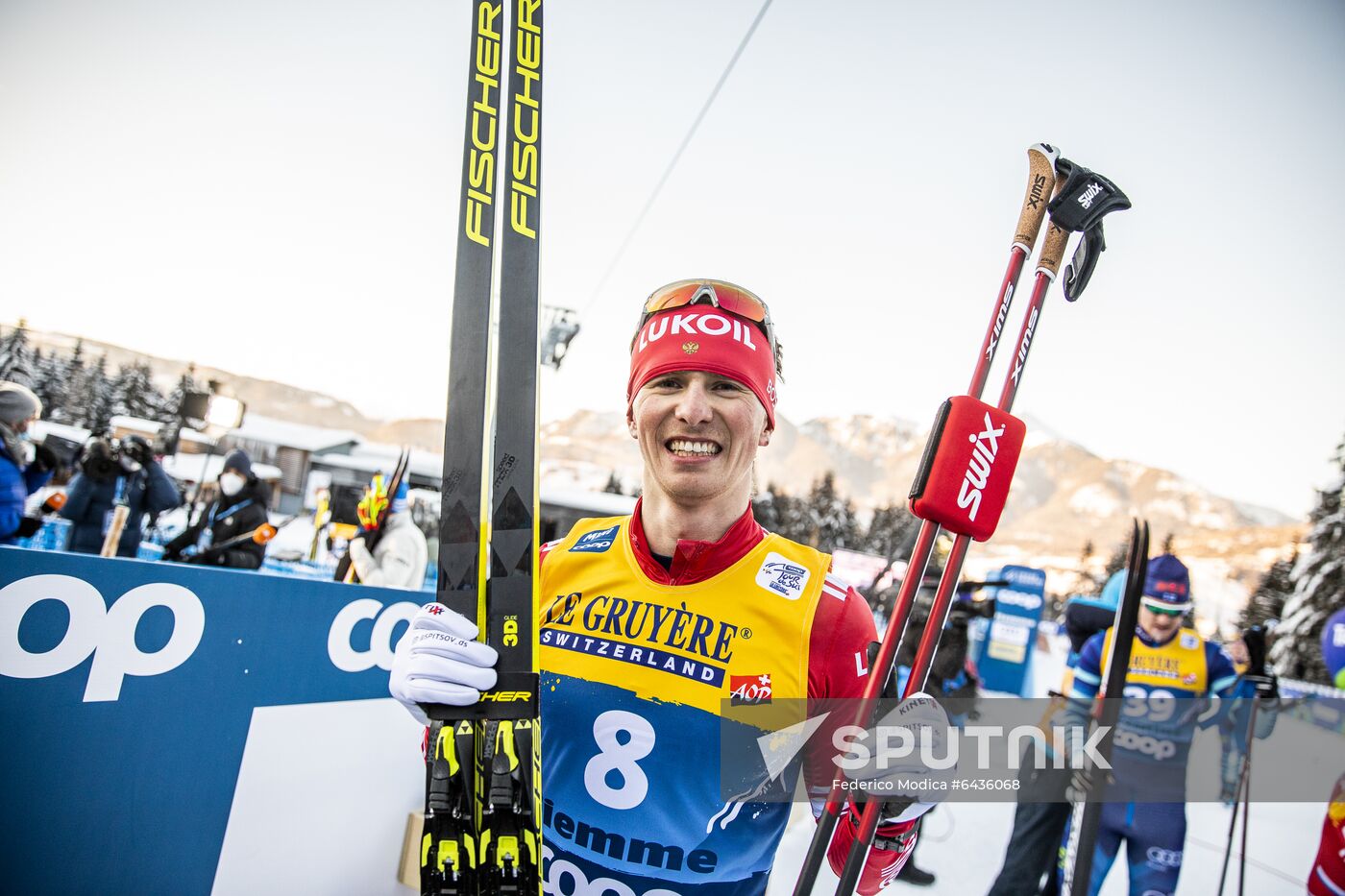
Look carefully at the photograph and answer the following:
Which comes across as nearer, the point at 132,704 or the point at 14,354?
the point at 132,704

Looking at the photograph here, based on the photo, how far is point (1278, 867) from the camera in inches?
218

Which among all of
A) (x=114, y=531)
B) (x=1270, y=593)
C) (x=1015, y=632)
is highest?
(x=1270, y=593)

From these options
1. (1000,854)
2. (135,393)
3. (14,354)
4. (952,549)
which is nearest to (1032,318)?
(952,549)

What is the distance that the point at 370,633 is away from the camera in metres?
2.66

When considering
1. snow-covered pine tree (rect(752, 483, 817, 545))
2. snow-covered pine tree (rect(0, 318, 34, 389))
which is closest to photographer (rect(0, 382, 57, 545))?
snow-covered pine tree (rect(752, 483, 817, 545))

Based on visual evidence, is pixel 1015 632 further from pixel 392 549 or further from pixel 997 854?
pixel 392 549

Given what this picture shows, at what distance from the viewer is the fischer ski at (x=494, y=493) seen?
1.29m

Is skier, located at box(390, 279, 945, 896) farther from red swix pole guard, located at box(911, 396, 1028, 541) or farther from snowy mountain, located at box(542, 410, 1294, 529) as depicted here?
snowy mountain, located at box(542, 410, 1294, 529)

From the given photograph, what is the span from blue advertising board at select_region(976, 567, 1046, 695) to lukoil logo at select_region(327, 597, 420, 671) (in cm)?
1108

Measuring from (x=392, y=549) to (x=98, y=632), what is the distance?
2.71 meters

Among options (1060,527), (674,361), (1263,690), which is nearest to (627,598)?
(674,361)

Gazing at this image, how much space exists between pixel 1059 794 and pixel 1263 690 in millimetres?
1716

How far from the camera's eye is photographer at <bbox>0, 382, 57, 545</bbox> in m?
3.60

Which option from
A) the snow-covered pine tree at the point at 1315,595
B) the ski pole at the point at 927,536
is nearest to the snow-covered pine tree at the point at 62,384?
the ski pole at the point at 927,536
